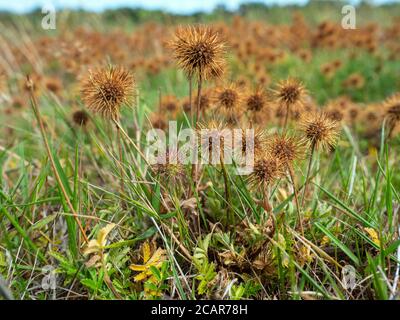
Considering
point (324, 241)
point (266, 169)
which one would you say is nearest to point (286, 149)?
point (266, 169)

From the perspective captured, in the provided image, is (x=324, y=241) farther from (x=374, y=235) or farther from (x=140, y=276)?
(x=140, y=276)

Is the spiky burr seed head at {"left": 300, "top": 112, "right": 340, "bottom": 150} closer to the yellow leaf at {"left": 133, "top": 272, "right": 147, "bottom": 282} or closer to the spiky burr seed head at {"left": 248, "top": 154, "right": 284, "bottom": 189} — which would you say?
the spiky burr seed head at {"left": 248, "top": 154, "right": 284, "bottom": 189}

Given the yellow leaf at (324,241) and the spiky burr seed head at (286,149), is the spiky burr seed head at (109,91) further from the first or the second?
the yellow leaf at (324,241)

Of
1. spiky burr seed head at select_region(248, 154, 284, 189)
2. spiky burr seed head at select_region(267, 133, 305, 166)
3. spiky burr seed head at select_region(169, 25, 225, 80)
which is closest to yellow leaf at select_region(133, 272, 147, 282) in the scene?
spiky burr seed head at select_region(248, 154, 284, 189)

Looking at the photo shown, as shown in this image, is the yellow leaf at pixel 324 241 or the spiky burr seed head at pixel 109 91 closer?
the spiky burr seed head at pixel 109 91

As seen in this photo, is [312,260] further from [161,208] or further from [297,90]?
[297,90]

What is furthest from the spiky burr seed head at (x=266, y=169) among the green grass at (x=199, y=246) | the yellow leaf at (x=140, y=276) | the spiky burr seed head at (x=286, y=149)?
the yellow leaf at (x=140, y=276)
